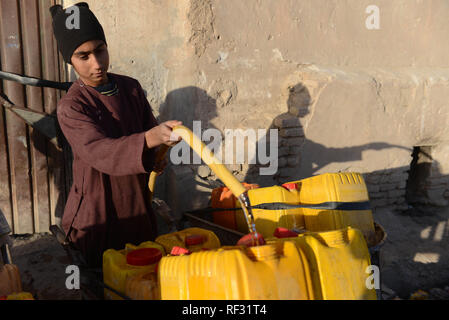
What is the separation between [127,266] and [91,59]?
1.11 meters

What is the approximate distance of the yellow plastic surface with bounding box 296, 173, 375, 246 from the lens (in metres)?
2.18

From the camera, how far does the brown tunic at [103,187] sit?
1.91 metres

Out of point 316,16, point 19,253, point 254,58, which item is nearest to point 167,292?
point 19,253

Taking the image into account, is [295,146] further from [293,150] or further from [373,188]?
[373,188]

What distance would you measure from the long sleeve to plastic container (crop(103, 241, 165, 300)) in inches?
14.9

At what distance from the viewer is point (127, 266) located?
1.68 m

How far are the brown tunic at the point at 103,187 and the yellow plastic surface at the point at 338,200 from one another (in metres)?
1.02

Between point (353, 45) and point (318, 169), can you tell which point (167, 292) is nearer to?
point (318, 169)

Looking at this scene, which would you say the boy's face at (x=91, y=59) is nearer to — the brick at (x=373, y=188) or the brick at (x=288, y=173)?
the brick at (x=288, y=173)

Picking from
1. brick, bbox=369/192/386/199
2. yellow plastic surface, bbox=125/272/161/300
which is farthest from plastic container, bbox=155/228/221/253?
brick, bbox=369/192/386/199

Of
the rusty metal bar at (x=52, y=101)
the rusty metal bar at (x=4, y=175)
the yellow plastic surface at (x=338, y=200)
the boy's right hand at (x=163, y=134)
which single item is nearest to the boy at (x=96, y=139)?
the boy's right hand at (x=163, y=134)

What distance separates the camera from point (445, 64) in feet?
15.9

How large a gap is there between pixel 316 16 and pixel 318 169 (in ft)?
5.58
